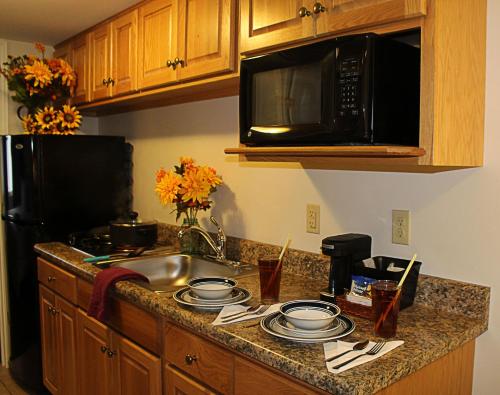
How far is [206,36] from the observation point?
1896mm

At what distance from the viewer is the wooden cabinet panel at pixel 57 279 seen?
2.27 metres

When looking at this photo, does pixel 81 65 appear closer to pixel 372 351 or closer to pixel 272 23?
pixel 272 23

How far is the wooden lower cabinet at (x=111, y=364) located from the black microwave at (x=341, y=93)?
90 centimetres

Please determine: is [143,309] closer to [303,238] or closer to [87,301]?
[87,301]

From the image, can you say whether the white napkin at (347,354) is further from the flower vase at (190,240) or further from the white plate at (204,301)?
the flower vase at (190,240)

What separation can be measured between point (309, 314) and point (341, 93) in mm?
618

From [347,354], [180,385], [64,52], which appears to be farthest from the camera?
[64,52]

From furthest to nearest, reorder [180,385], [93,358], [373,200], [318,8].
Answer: [93,358], [373,200], [180,385], [318,8]

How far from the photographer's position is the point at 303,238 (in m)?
2.00

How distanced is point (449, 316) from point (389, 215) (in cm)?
39

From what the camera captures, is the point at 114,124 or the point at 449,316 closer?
the point at 449,316

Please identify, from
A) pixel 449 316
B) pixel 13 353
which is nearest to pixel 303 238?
pixel 449 316

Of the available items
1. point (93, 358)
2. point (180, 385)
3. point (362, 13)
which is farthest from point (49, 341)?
point (362, 13)

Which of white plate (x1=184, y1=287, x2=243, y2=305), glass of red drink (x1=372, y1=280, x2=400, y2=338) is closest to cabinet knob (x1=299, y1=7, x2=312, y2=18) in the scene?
glass of red drink (x1=372, y1=280, x2=400, y2=338)
